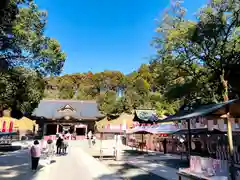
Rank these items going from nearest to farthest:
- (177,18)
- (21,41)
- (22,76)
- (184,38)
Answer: (21,41)
(22,76)
(184,38)
(177,18)

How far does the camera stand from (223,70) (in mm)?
15711

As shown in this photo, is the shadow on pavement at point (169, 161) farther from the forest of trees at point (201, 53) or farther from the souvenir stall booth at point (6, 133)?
the souvenir stall booth at point (6, 133)

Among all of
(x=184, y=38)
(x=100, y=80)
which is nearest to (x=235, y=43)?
(x=184, y=38)

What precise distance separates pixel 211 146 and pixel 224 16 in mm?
8716

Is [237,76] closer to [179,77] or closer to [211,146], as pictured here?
→ [179,77]

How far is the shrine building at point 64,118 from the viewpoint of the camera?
4006 centimetres

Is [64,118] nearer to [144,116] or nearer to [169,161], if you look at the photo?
[144,116]

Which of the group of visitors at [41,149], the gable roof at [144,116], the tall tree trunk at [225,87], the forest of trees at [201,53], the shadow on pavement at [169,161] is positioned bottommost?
the shadow on pavement at [169,161]

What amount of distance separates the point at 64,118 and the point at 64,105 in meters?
4.59

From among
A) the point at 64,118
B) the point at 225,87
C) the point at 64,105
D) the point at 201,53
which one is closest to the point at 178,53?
the point at 201,53

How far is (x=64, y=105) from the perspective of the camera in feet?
144

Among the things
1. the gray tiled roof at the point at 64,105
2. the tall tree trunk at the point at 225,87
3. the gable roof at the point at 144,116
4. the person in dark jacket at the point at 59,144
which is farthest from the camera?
the gray tiled roof at the point at 64,105

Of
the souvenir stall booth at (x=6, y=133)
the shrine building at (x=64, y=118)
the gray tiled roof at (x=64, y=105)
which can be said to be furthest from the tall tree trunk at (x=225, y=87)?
the gray tiled roof at (x=64, y=105)

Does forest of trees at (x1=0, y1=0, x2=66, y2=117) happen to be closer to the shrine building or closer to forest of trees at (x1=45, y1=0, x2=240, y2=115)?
forest of trees at (x1=45, y1=0, x2=240, y2=115)
